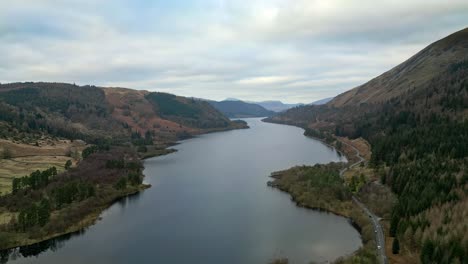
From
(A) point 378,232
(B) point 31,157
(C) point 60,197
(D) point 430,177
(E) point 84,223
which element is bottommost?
(E) point 84,223

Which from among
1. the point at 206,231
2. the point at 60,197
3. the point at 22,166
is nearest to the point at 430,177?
the point at 206,231

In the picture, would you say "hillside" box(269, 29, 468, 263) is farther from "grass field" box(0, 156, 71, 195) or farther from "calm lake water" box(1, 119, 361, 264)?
"grass field" box(0, 156, 71, 195)

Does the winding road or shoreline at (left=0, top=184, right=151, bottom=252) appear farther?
shoreline at (left=0, top=184, right=151, bottom=252)

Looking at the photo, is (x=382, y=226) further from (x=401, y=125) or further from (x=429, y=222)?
(x=401, y=125)

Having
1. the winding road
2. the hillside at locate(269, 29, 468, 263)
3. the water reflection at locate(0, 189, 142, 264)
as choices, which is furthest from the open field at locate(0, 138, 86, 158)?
the hillside at locate(269, 29, 468, 263)

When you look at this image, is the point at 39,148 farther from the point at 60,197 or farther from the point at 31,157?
the point at 60,197

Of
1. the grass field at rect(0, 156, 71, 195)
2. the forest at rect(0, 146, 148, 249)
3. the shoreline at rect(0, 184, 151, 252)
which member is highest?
the grass field at rect(0, 156, 71, 195)

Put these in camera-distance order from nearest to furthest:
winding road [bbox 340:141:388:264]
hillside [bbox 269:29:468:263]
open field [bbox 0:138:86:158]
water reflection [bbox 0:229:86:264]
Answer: hillside [bbox 269:29:468:263], winding road [bbox 340:141:388:264], water reflection [bbox 0:229:86:264], open field [bbox 0:138:86:158]

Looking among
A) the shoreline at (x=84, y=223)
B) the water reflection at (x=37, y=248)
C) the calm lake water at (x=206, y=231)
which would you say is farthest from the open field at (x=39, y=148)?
the water reflection at (x=37, y=248)

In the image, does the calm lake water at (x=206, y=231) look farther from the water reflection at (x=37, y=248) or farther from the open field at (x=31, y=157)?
the open field at (x=31, y=157)
